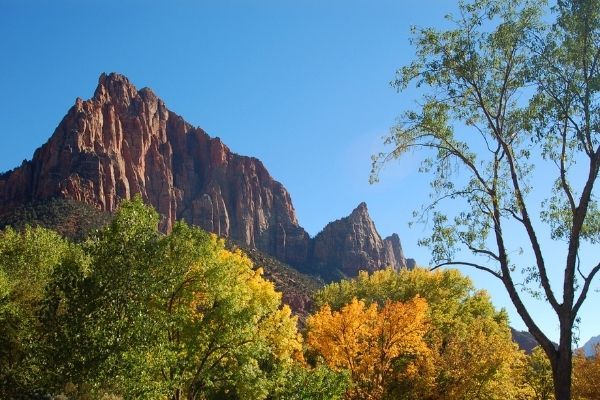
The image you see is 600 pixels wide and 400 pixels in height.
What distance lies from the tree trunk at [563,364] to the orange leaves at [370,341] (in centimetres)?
1938

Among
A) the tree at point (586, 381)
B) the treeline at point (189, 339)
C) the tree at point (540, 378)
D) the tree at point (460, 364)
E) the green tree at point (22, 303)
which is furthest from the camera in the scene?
the tree at point (540, 378)

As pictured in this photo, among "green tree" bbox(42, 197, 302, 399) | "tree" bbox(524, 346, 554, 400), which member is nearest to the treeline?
"green tree" bbox(42, 197, 302, 399)

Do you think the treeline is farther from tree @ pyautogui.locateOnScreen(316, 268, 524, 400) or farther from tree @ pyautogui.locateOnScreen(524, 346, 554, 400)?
tree @ pyautogui.locateOnScreen(524, 346, 554, 400)

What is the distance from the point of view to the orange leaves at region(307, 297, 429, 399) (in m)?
30.3

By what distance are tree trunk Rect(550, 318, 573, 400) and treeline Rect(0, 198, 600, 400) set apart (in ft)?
38.7

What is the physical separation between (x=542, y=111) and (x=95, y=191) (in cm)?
17259

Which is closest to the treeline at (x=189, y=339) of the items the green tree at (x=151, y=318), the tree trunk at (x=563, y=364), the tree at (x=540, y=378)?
the green tree at (x=151, y=318)

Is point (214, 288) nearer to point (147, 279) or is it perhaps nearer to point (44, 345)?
point (147, 279)

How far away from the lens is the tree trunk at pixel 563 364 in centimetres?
1122

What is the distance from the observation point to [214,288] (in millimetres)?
22188

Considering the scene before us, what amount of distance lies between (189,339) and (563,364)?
48.6 ft

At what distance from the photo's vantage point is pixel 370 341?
32.1 meters

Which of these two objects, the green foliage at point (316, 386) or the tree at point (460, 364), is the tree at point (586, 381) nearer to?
the tree at point (460, 364)

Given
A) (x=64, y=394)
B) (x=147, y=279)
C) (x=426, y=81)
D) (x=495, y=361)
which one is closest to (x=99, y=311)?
(x=147, y=279)
